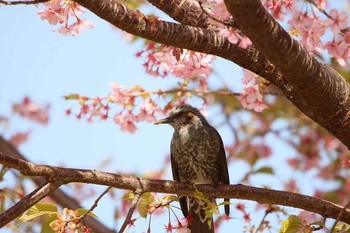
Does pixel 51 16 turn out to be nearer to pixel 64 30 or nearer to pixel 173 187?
pixel 64 30

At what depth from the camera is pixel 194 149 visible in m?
4.71

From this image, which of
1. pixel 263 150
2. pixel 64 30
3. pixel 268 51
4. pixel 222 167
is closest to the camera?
pixel 268 51

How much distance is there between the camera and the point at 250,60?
2867mm

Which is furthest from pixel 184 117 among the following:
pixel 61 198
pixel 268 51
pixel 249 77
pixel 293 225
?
pixel 268 51

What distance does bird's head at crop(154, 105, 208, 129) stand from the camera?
15.7 ft

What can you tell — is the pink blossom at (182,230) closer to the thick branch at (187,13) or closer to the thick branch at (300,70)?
the thick branch at (300,70)

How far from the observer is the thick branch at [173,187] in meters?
2.62

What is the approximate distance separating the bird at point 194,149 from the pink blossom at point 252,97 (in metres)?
0.67

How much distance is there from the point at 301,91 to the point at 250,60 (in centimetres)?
28

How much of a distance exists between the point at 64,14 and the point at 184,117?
202cm

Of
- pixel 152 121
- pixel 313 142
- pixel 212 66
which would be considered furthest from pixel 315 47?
pixel 313 142

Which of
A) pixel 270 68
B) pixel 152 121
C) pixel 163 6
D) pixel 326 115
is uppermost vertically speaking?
pixel 152 121

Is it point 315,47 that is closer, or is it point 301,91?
point 301,91

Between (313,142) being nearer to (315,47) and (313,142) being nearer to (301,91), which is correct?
(315,47)
